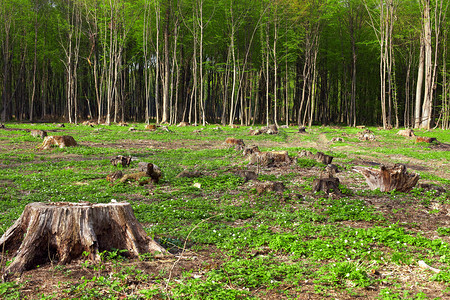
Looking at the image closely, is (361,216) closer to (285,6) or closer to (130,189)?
(130,189)

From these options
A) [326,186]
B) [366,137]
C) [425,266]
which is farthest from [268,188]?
[366,137]

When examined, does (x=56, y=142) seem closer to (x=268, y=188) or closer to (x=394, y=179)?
(x=268, y=188)

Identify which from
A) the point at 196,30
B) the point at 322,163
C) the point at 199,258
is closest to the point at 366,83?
the point at 196,30

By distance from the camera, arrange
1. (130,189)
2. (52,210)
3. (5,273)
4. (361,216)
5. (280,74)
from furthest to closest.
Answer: (280,74) → (130,189) → (361,216) → (52,210) → (5,273)

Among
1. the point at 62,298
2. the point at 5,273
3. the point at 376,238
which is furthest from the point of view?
the point at 376,238

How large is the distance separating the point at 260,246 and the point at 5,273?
10.5ft

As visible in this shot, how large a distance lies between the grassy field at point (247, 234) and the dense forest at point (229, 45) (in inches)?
853

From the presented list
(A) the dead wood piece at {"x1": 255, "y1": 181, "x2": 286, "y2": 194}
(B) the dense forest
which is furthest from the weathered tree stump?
(B) the dense forest

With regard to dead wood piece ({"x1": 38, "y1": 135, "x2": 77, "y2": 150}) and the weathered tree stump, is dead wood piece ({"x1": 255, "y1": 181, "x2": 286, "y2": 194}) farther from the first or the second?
dead wood piece ({"x1": 38, "y1": 135, "x2": 77, "y2": 150})

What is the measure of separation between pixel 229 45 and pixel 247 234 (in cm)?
3431

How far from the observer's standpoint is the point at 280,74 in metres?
43.4

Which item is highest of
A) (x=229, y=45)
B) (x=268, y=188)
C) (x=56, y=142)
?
(x=229, y=45)

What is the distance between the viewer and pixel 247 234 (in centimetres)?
568

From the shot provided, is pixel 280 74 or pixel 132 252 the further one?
pixel 280 74
